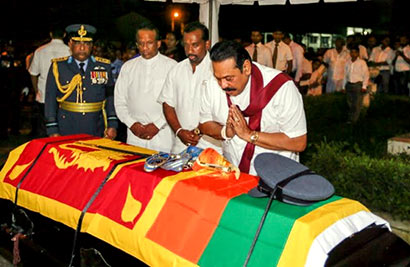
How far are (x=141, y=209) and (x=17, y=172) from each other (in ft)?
4.30

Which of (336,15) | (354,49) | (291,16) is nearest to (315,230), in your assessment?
(354,49)

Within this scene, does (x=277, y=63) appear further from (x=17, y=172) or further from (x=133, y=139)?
(x=17, y=172)

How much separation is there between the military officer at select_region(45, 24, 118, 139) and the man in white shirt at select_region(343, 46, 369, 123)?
675 cm

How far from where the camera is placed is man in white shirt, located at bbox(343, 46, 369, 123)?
1011cm

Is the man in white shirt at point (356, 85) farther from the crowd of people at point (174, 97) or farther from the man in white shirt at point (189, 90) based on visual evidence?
the man in white shirt at point (189, 90)

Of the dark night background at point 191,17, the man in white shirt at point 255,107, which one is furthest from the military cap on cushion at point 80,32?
the dark night background at point 191,17

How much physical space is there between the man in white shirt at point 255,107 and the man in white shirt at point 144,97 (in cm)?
150

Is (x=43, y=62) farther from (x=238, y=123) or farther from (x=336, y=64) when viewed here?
(x=336, y=64)

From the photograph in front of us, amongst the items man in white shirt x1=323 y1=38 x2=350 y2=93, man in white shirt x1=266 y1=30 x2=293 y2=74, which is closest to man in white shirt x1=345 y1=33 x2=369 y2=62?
man in white shirt x1=323 y1=38 x2=350 y2=93

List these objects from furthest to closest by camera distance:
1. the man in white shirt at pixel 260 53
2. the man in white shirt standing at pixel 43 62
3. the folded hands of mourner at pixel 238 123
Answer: the man in white shirt at pixel 260 53 < the man in white shirt standing at pixel 43 62 < the folded hands of mourner at pixel 238 123

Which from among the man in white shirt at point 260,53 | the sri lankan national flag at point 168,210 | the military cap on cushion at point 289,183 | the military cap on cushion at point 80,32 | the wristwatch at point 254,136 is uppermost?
the military cap on cushion at point 80,32

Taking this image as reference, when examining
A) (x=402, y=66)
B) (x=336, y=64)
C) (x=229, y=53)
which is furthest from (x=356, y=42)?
(x=229, y=53)

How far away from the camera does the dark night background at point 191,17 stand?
47.1ft

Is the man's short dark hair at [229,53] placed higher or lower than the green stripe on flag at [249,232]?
higher
